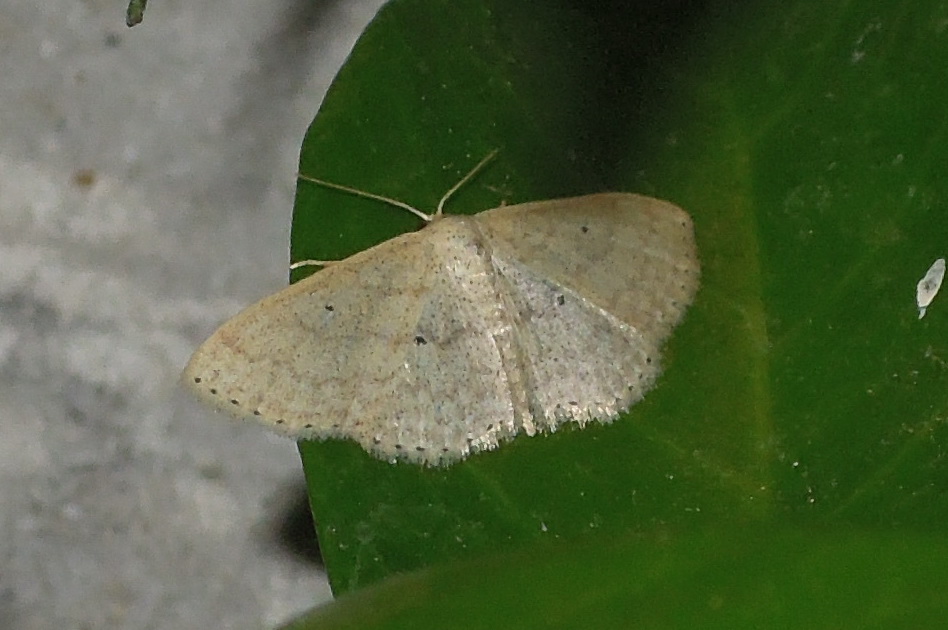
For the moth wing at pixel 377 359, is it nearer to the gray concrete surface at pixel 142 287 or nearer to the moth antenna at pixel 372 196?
the moth antenna at pixel 372 196

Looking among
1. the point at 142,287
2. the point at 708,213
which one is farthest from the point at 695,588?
the point at 142,287

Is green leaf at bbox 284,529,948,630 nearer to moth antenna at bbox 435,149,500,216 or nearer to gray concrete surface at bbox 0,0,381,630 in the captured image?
moth antenna at bbox 435,149,500,216

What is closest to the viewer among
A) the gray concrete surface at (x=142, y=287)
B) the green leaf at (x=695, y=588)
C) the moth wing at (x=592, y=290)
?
the green leaf at (x=695, y=588)

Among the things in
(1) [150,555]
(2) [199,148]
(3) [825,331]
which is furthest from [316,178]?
(1) [150,555]

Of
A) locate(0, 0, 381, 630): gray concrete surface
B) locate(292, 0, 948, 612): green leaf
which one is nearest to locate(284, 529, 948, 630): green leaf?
locate(292, 0, 948, 612): green leaf

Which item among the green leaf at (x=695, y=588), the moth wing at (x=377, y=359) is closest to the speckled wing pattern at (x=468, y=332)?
the moth wing at (x=377, y=359)

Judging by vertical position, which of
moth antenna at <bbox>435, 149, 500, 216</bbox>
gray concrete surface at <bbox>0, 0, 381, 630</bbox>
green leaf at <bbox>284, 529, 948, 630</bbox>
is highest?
moth antenna at <bbox>435, 149, 500, 216</bbox>

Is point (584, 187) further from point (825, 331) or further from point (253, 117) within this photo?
point (253, 117)

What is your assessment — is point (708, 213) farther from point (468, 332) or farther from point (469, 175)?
point (468, 332)
